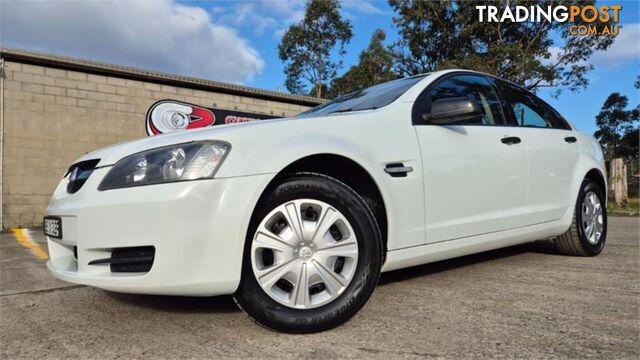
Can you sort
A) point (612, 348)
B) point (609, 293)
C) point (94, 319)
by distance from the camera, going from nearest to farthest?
point (612, 348) < point (94, 319) < point (609, 293)

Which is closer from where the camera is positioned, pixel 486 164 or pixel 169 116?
pixel 486 164

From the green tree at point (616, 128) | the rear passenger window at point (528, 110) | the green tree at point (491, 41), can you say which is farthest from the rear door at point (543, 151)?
the green tree at point (616, 128)

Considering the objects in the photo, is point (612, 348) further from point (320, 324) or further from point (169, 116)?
point (169, 116)

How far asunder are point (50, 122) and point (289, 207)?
8.85 m

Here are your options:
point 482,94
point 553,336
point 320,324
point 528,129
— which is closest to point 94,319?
point 320,324

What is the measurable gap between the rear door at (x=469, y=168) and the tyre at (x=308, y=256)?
57cm

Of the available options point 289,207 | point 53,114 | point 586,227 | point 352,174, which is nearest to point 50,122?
point 53,114

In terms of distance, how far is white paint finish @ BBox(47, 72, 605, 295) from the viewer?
1.87 metres

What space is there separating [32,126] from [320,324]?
9065 millimetres

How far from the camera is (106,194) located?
6.46ft

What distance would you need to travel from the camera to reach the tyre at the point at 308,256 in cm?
195

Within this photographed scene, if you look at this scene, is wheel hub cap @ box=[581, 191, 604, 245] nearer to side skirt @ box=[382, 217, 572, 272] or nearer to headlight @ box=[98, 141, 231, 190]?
side skirt @ box=[382, 217, 572, 272]

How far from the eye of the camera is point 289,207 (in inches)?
80.6

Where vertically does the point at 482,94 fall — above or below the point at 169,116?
below
